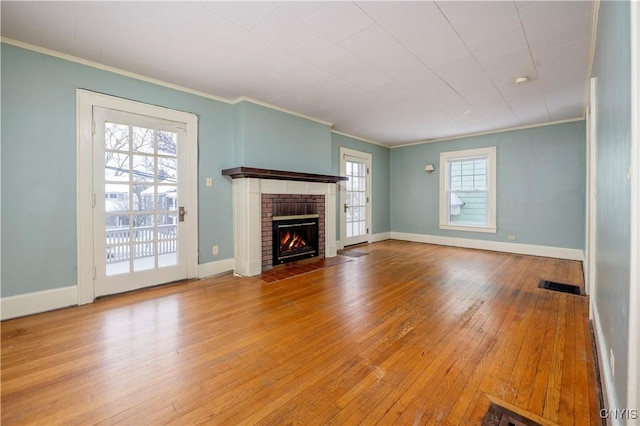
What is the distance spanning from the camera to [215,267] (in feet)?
13.5

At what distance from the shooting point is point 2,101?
2588 mm

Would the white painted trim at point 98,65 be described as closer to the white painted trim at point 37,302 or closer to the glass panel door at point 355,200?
the white painted trim at point 37,302

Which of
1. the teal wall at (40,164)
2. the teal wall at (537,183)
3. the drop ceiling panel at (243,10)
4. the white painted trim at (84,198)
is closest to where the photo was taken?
the drop ceiling panel at (243,10)

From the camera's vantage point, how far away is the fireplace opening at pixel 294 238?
455 centimetres

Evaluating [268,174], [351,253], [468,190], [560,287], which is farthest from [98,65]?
[468,190]

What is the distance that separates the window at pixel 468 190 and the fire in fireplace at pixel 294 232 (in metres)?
3.44

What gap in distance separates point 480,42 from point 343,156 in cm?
373

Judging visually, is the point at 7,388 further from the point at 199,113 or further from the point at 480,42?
the point at 480,42

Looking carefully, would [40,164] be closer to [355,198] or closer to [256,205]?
[256,205]

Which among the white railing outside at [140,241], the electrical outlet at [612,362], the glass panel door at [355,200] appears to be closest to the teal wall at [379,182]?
the glass panel door at [355,200]

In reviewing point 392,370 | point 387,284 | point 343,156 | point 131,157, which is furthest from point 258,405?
point 343,156

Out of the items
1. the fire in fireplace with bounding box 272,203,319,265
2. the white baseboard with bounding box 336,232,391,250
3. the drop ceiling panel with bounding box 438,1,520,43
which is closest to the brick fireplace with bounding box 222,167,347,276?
the fire in fireplace with bounding box 272,203,319,265

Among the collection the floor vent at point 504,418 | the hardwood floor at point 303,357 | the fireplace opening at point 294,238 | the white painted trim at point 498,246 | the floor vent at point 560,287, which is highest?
the fireplace opening at point 294,238

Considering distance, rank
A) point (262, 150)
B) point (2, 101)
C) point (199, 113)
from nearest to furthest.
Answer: point (2, 101), point (199, 113), point (262, 150)
